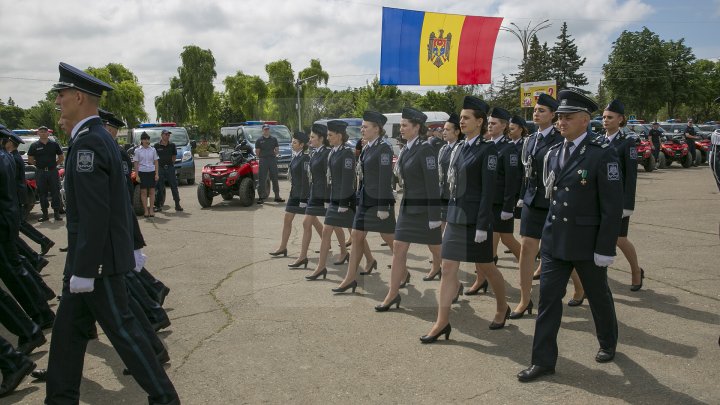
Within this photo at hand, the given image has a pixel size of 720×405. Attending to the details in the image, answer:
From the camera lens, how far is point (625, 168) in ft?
21.3

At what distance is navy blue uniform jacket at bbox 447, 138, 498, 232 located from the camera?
5.05 m

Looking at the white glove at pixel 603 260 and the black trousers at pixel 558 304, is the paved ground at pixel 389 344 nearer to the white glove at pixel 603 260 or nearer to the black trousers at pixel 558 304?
the black trousers at pixel 558 304

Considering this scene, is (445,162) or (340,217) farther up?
(445,162)

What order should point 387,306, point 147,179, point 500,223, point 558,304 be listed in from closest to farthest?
1. point 558,304
2. point 387,306
3. point 500,223
4. point 147,179

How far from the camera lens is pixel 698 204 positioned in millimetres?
13523

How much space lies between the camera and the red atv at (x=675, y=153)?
79.3 ft

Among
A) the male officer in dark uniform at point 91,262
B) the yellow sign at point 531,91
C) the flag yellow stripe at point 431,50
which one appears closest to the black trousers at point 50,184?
the flag yellow stripe at point 431,50

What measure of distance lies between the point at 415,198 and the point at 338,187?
174 cm

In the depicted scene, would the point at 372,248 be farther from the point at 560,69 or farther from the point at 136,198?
the point at 560,69

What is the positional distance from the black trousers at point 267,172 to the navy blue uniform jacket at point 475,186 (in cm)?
1052

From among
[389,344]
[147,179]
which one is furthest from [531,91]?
[389,344]

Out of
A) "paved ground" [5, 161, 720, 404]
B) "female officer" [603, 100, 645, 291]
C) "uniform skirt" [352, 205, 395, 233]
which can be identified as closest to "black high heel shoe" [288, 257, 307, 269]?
"paved ground" [5, 161, 720, 404]

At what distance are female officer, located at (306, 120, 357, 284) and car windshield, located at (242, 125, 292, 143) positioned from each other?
1530 cm

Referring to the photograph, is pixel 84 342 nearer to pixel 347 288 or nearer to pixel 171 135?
pixel 347 288
